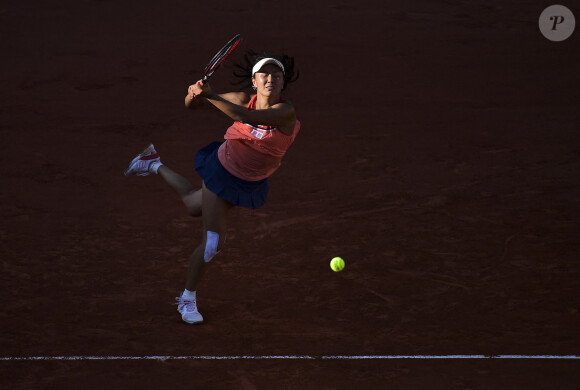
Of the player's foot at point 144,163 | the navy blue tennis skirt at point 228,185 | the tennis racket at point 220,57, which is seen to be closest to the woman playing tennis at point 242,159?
the navy blue tennis skirt at point 228,185

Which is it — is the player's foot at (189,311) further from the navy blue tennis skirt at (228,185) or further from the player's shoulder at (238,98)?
the player's shoulder at (238,98)

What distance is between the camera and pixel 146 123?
34.0ft

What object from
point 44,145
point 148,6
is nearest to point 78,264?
point 44,145

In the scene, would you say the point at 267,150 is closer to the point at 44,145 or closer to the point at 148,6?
the point at 44,145

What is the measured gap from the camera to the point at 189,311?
6168mm

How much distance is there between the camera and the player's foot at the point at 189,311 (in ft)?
20.2

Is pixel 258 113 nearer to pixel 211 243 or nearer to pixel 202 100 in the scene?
pixel 202 100

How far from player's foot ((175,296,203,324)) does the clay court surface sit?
0.20 ft

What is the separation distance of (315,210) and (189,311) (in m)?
2.38

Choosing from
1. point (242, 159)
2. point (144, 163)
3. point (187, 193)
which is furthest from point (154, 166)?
point (242, 159)

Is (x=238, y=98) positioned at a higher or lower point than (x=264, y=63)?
lower

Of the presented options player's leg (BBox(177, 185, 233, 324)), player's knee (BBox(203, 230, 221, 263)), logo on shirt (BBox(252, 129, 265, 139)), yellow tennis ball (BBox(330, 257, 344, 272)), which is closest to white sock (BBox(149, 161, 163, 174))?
player's leg (BBox(177, 185, 233, 324))

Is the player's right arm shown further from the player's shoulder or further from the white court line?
the white court line

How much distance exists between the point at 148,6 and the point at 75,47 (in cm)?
237
